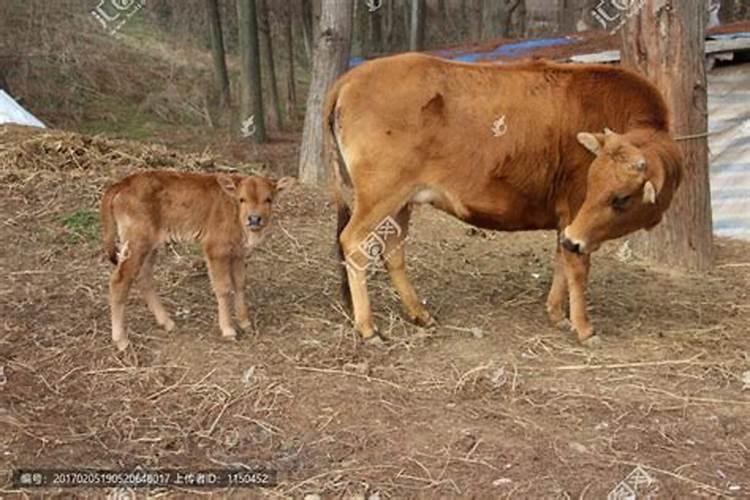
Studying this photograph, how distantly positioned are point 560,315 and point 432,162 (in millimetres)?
1592

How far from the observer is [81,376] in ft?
18.9

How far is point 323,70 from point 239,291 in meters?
5.14

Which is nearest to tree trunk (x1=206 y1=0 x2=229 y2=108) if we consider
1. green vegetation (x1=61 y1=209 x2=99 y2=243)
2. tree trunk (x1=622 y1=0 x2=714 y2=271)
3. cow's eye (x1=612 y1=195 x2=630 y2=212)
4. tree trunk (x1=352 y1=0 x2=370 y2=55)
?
tree trunk (x1=352 y1=0 x2=370 y2=55)

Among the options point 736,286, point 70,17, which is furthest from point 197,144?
point 736,286

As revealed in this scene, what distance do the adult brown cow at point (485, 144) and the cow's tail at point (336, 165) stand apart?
0.01 m

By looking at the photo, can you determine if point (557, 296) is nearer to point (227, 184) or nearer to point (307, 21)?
point (227, 184)

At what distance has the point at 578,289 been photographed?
6.52m

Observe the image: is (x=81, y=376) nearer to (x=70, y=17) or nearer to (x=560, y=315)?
(x=560, y=315)

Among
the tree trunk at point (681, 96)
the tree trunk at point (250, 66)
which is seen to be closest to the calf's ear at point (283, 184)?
the tree trunk at point (681, 96)

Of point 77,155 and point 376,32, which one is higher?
point 77,155

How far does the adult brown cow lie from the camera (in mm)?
6211

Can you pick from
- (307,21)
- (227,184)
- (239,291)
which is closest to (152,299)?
(239,291)

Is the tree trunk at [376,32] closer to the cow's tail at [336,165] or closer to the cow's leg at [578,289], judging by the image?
the cow's tail at [336,165]

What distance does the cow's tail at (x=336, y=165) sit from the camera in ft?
21.2
